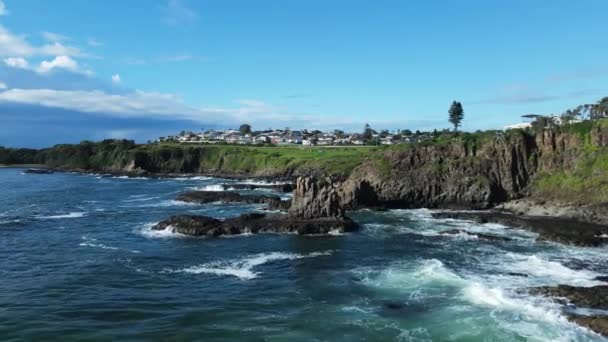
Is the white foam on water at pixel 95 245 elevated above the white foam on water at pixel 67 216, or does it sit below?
below

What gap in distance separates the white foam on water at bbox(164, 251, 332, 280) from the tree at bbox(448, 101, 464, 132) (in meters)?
142

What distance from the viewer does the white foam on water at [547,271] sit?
40.8 m

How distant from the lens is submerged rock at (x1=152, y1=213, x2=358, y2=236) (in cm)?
6172

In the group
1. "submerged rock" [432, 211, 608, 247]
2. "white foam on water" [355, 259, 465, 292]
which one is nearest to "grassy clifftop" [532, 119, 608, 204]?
"submerged rock" [432, 211, 608, 247]

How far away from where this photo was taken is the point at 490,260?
159ft

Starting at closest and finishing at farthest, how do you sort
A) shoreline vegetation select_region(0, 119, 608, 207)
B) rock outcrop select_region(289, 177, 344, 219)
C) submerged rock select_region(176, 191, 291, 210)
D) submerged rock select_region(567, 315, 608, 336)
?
Result: submerged rock select_region(567, 315, 608, 336) < rock outcrop select_region(289, 177, 344, 219) < shoreline vegetation select_region(0, 119, 608, 207) < submerged rock select_region(176, 191, 291, 210)

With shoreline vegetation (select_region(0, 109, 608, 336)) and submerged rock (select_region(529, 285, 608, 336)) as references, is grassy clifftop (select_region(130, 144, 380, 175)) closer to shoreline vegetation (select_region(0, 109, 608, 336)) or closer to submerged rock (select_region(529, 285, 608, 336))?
shoreline vegetation (select_region(0, 109, 608, 336))

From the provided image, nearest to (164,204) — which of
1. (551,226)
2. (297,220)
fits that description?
(297,220)

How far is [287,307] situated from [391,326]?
7.51 meters

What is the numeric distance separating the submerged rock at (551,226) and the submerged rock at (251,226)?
58.5ft

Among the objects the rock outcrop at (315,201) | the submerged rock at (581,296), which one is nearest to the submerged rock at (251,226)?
the rock outcrop at (315,201)

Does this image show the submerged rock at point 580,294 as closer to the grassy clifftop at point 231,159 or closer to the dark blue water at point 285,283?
the dark blue water at point 285,283

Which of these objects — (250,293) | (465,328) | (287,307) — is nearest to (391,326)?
(465,328)

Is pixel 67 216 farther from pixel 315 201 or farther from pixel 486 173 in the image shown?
pixel 486 173
